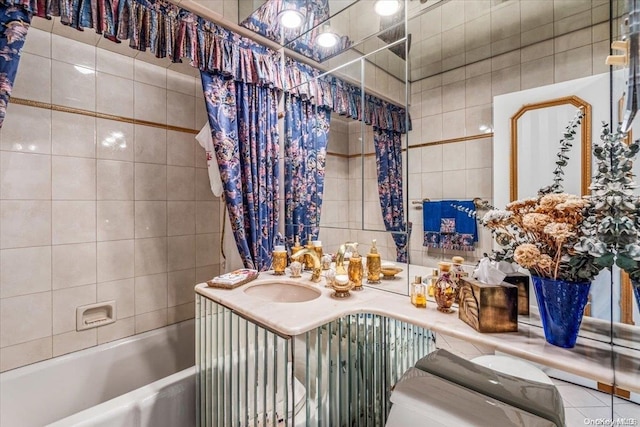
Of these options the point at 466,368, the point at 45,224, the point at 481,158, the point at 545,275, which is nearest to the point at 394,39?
the point at 481,158

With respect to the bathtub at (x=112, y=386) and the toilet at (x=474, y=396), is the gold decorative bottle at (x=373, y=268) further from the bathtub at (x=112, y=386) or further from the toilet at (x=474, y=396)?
the bathtub at (x=112, y=386)

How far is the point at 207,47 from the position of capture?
1583mm

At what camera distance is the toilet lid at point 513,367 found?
89 centimetres

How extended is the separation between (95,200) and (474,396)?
83.4 inches

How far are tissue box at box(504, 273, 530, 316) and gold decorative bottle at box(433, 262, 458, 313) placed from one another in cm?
17

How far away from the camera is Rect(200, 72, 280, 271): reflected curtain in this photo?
5.34 feet

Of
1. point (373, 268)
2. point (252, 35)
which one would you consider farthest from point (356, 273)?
point (252, 35)

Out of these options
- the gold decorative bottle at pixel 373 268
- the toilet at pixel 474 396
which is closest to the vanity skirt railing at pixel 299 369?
the gold decorative bottle at pixel 373 268

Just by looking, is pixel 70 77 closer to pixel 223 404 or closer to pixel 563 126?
pixel 223 404

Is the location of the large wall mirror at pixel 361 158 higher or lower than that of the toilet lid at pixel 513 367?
higher

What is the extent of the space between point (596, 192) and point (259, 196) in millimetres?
1518

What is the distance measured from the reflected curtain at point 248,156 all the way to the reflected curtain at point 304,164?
0.10 meters

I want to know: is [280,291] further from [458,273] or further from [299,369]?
[458,273]

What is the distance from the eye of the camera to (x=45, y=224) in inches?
62.1
